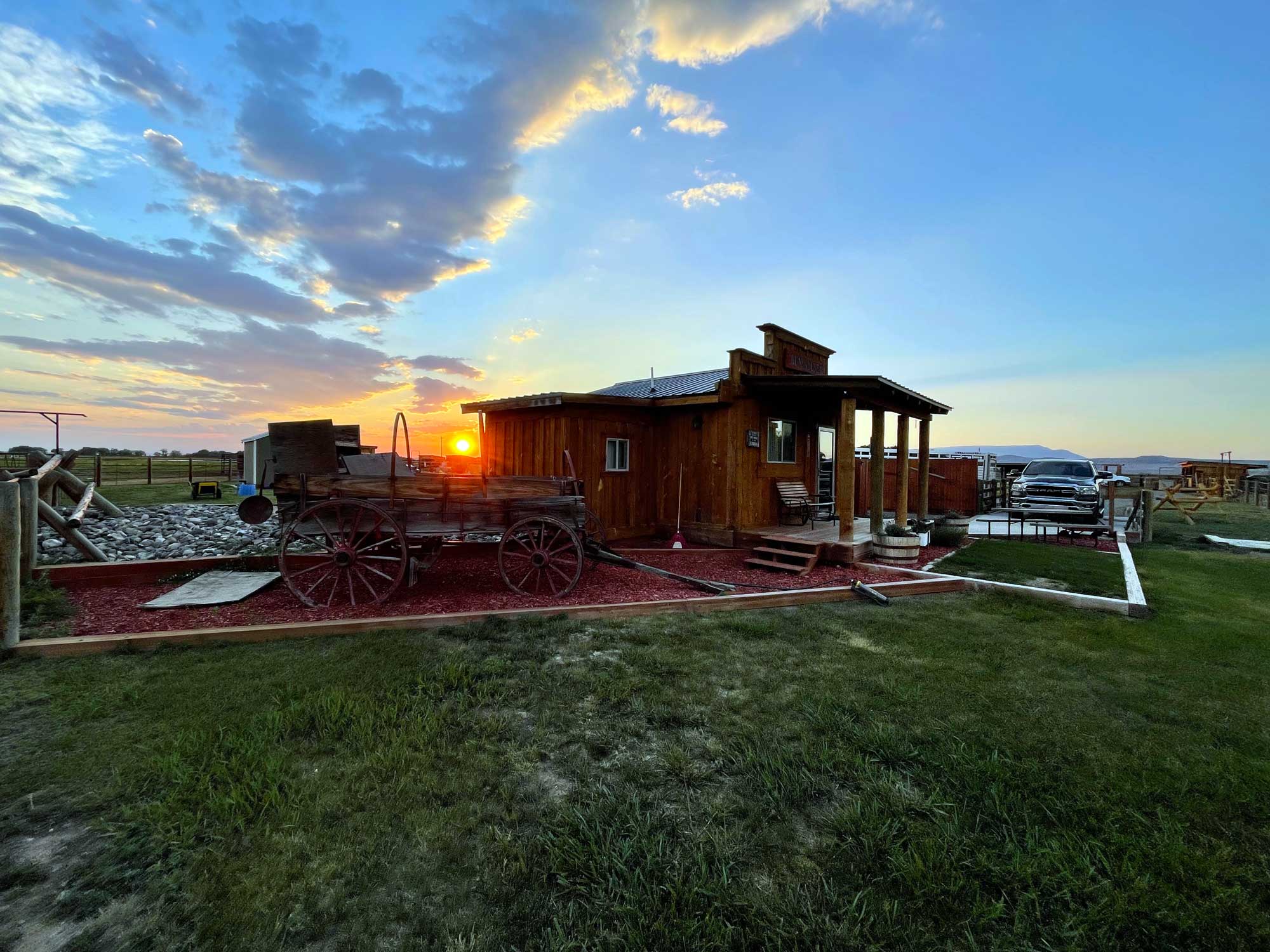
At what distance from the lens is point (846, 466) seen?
885 centimetres

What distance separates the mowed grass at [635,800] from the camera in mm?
1798

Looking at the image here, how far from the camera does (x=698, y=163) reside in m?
9.78

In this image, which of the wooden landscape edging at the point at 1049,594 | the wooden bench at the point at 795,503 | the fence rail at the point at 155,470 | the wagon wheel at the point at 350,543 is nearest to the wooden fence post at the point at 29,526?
the wagon wheel at the point at 350,543

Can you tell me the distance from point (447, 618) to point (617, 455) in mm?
5793

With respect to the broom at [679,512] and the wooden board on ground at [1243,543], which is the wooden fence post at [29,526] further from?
the wooden board on ground at [1243,543]

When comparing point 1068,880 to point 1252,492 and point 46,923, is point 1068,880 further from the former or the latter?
point 1252,492

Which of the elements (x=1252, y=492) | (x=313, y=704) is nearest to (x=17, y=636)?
(x=313, y=704)

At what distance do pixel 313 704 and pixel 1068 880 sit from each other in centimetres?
405

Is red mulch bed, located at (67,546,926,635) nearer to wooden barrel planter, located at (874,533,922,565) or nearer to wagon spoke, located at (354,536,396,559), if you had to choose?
wagon spoke, located at (354,536,396,559)

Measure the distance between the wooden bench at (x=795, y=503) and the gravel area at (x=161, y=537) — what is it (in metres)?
9.46

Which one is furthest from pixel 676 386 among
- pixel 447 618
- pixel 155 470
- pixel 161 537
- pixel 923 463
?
pixel 155 470

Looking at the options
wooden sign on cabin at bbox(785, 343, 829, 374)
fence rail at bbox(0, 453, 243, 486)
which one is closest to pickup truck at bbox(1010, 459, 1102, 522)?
wooden sign on cabin at bbox(785, 343, 829, 374)

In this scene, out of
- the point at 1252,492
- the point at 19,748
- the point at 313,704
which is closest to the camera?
the point at 19,748

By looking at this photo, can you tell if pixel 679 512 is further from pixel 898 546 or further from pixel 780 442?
pixel 898 546
